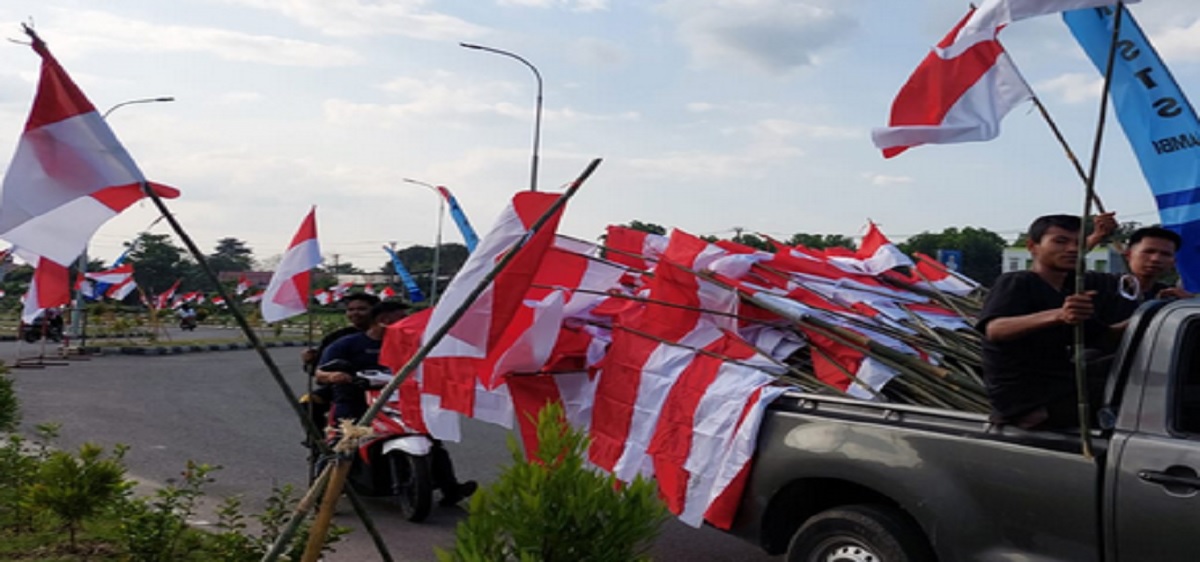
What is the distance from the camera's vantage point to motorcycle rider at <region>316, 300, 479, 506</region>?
7.45 m

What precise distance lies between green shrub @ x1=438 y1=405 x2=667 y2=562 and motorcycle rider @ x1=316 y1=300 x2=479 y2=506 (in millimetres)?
4670

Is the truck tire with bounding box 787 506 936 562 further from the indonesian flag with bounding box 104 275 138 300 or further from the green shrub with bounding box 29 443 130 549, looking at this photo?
the indonesian flag with bounding box 104 275 138 300

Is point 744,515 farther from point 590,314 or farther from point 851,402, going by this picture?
point 590,314

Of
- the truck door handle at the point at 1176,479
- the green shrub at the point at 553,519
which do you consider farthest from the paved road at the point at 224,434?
the green shrub at the point at 553,519

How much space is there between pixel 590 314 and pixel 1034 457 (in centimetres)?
328

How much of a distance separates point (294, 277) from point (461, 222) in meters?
3.52

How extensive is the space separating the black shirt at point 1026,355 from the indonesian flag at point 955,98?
1070 mm

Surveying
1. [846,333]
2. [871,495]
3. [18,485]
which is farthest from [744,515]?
[18,485]

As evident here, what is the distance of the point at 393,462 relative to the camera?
7.43m

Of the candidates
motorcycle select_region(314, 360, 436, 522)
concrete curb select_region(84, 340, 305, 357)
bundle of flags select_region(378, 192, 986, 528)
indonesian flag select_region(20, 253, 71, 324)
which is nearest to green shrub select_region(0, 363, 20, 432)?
motorcycle select_region(314, 360, 436, 522)

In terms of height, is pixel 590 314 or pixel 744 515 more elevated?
pixel 590 314

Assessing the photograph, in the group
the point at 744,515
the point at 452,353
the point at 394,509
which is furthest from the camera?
the point at 394,509

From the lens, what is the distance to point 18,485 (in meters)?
6.74

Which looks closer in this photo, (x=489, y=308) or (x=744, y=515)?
(x=489, y=308)
